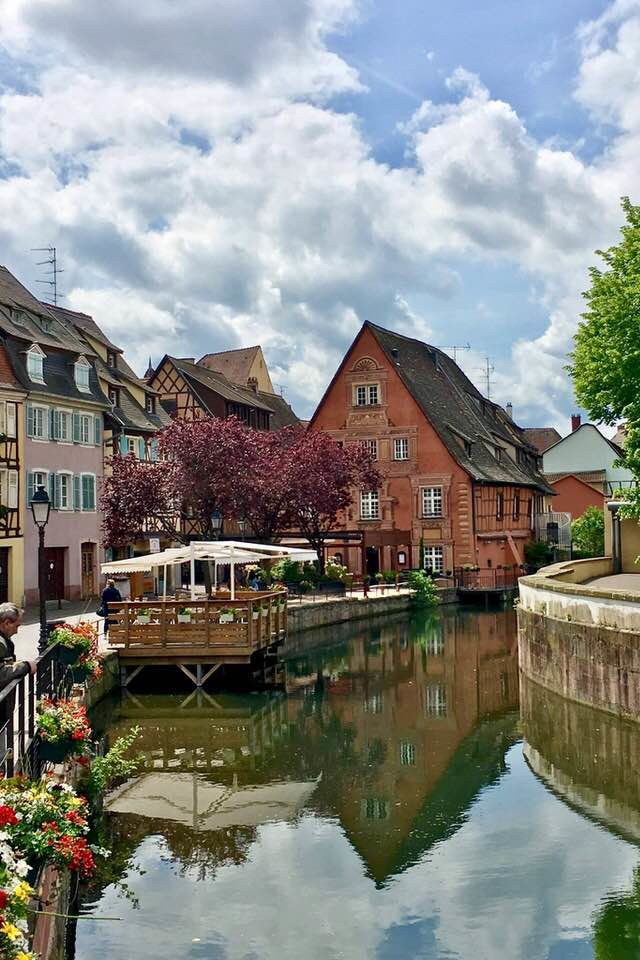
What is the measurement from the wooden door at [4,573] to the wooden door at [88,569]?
244 inches

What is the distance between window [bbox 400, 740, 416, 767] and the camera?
18234mm

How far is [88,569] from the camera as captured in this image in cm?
4500

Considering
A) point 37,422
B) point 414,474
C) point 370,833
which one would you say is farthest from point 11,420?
point 370,833

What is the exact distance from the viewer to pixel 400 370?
203 feet

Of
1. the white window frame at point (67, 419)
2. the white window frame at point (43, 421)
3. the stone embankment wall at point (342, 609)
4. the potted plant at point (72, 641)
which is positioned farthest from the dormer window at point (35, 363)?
the potted plant at point (72, 641)

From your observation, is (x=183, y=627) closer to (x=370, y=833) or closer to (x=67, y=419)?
(x=370, y=833)

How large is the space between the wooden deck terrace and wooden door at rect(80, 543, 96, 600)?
19528 mm

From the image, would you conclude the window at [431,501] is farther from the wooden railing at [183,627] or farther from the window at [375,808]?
the window at [375,808]

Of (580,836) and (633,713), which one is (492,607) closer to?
(633,713)

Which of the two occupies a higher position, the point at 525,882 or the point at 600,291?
the point at 600,291

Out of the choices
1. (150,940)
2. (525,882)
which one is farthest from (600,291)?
(150,940)

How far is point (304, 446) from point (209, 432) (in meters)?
7.60

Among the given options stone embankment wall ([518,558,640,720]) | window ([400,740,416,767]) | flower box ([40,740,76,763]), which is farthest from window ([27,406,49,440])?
flower box ([40,740,76,763])

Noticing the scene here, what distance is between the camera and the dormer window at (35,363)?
1608 inches
